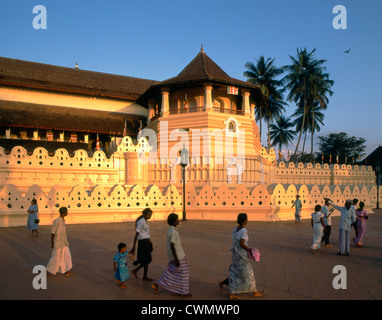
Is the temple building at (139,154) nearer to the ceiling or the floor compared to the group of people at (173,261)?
nearer to the ceiling

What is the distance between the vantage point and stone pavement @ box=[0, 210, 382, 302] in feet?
17.8

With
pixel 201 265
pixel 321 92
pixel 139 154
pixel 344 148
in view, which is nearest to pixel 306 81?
pixel 321 92

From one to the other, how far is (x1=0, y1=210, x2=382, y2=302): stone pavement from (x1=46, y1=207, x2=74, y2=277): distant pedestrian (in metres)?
0.20

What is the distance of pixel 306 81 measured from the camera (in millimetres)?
39062

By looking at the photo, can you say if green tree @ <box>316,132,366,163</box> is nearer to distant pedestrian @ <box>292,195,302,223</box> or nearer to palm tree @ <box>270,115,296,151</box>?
palm tree @ <box>270,115,296,151</box>

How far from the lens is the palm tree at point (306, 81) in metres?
38.8

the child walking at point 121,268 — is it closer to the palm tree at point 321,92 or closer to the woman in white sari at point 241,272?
the woman in white sari at point 241,272

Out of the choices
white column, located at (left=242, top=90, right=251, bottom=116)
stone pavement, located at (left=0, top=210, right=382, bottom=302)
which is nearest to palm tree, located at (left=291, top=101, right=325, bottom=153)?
white column, located at (left=242, top=90, right=251, bottom=116)

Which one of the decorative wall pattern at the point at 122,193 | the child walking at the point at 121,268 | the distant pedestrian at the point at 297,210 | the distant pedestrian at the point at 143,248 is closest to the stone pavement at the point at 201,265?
the child walking at the point at 121,268

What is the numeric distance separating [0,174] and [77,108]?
42.4 feet

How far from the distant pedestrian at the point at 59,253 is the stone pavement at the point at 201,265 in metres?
0.20

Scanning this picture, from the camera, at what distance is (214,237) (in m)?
10.9

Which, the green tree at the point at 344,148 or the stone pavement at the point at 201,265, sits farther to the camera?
the green tree at the point at 344,148

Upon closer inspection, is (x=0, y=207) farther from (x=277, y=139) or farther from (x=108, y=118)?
(x=277, y=139)
